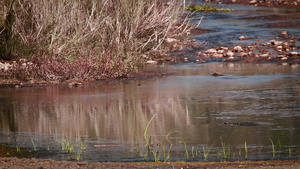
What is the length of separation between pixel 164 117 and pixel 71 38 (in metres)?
7.84

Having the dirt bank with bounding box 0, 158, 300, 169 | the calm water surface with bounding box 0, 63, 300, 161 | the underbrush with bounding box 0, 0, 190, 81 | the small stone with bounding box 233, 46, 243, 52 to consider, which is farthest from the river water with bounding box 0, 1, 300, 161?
the small stone with bounding box 233, 46, 243, 52

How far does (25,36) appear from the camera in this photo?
58.2 ft

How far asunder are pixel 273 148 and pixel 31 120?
4801 millimetres

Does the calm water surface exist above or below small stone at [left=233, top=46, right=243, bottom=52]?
above

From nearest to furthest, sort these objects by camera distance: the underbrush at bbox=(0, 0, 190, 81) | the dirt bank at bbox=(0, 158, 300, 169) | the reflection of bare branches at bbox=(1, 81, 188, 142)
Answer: the dirt bank at bbox=(0, 158, 300, 169), the reflection of bare branches at bbox=(1, 81, 188, 142), the underbrush at bbox=(0, 0, 190, 81)

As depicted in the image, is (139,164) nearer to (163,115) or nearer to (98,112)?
(163,115)

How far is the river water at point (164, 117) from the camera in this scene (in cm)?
848

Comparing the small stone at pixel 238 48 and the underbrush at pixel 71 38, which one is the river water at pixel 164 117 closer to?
the underbrush at pixel 71 38

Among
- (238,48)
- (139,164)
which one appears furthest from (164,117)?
(238,48)

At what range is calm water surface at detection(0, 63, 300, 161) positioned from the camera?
8648 mm

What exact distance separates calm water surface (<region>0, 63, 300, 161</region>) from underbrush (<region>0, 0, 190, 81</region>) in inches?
33.7

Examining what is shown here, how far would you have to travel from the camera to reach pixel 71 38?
1820 cm

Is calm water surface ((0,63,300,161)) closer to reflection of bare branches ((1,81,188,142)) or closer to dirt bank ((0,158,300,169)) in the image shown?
reflection of bare branches ((1,81,188,142))

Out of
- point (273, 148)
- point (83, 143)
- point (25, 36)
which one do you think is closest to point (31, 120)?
point (83, 143)
